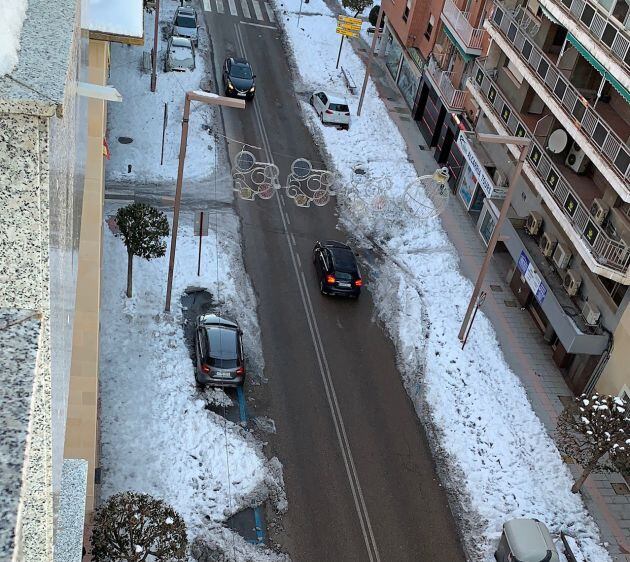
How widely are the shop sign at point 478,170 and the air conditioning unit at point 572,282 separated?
17.8 ft

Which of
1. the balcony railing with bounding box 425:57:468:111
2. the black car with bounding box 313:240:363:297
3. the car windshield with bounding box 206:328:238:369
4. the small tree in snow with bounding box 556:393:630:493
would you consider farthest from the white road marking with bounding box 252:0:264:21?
the small tree in snow with bounding box 556:393:630:493

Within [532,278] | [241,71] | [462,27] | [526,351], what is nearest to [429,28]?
[462,27]

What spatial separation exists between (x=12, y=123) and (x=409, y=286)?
23.2 metres

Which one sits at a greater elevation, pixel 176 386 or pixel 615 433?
pixel 615 433

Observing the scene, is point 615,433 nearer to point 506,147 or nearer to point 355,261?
point 355,261

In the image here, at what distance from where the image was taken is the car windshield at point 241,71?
3662 centimetres

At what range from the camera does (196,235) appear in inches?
1012

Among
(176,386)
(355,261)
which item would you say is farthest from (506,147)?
(176,386)

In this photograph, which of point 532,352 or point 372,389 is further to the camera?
point 532,352

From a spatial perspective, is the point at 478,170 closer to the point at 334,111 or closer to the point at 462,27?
the point at 462,27

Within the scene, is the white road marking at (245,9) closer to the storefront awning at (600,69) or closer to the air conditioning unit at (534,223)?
the air conditioning unit at (534,223)

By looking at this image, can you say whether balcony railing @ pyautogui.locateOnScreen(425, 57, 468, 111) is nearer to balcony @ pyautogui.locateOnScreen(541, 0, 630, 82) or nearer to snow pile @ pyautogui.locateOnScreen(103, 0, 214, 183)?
balcony @ pyautogui.locateOnScreen(541, 0, 630, 82)

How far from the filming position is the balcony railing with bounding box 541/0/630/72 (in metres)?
19.5

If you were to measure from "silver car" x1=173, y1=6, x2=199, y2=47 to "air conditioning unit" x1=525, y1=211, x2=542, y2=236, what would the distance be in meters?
22.8
